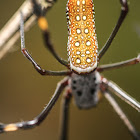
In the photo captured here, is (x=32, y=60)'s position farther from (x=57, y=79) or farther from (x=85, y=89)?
(x=57, y=79)

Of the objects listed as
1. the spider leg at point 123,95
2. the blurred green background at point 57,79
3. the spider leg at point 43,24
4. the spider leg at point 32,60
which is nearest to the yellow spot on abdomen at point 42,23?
the spider leg at point 43,24

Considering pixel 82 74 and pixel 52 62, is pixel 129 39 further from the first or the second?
pixel 82 74

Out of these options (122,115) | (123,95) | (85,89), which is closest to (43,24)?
(85,89)

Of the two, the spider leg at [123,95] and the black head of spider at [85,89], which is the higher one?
the black head of spider at [85,89]

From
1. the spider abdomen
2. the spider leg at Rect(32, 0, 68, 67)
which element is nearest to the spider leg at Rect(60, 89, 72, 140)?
the spider abdomen

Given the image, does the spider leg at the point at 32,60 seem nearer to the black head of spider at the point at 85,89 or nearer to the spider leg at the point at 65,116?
the black head of spider at the point at 85,89
